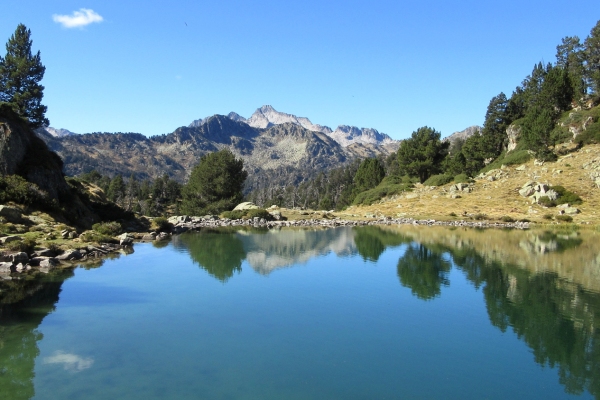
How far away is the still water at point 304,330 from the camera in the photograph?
13094 millimetres

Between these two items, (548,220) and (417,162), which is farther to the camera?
(417,162)

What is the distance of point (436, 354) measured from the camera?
15.8m

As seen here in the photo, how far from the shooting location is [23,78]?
51.5 m

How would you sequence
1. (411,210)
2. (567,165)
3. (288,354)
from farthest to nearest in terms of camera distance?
(411,210) < (567,165) < (288,354)

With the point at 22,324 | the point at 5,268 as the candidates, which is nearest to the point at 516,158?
the point at 5,268

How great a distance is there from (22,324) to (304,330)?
12167 mm

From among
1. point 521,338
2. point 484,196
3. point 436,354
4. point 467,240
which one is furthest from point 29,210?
point 484,196

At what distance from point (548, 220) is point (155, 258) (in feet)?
186

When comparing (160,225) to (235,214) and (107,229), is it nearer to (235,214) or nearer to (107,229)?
(107,229)

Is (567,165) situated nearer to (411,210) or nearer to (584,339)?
(411,210)

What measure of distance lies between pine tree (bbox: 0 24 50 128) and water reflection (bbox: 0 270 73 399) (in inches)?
1278

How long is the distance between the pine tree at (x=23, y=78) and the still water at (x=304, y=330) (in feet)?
95.7

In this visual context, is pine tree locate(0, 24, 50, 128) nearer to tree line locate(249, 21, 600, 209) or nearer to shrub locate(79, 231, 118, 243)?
shrub locate(79, 231, 118, 243)

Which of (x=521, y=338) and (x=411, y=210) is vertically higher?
(x=411, y=210)
